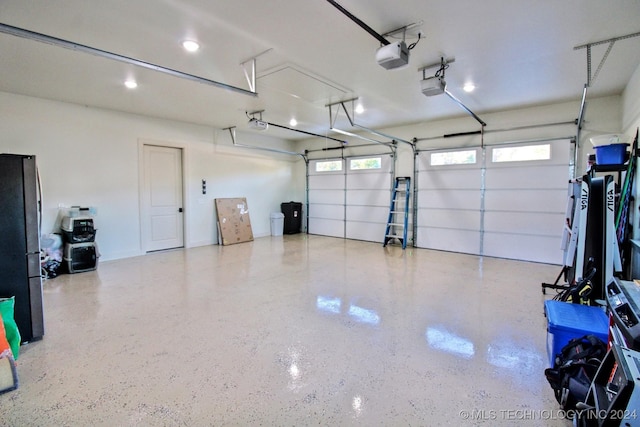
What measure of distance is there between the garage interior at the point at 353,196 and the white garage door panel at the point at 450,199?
1.6 inches

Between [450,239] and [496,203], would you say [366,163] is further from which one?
[496,203]

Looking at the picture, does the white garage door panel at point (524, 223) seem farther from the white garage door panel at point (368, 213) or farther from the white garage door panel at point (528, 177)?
the white garage door panel at point (368, 213)

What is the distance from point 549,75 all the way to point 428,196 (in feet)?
10.8

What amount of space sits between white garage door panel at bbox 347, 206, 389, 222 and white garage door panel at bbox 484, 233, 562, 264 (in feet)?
7.64

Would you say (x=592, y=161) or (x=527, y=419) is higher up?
(x=592, y=161)

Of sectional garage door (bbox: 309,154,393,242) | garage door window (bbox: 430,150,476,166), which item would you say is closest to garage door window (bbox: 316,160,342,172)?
sectional garage door (bbox: 309,154,393,242)

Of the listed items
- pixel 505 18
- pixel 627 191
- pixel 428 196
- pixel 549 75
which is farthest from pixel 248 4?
pixel 428 196

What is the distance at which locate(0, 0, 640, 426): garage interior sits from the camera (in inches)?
82.2

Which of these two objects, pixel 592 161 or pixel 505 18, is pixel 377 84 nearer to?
pixel 505 18

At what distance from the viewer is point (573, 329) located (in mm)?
1997

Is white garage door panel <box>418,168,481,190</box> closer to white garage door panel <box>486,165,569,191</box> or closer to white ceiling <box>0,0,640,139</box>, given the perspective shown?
white garage door panel <box>486,165,569,191</box>

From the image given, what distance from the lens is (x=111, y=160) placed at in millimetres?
5641

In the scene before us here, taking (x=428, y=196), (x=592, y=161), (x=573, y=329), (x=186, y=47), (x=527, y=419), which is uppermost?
(x=186, y=47)

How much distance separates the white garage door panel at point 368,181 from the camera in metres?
7.64
